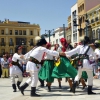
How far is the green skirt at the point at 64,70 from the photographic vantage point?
991cm

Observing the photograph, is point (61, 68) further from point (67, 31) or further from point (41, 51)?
point (67, 31)

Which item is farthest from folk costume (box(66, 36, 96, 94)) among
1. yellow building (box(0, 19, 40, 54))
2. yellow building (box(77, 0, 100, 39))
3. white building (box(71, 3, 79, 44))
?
yellow building (box(0, 19, 40, 54))

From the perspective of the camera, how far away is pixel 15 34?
98.2 metres

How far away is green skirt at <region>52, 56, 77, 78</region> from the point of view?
9.91m

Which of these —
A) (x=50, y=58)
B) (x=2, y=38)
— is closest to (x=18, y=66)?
(x=50, y=58)

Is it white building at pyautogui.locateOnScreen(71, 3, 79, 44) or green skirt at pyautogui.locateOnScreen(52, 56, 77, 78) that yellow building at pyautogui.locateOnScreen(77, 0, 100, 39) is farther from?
green skirt at pyautogui.locateOnScreen(52, 56, 77, 78)

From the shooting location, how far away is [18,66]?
11.2 m

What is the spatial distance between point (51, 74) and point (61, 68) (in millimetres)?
709

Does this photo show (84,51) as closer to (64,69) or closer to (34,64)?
(64,69)

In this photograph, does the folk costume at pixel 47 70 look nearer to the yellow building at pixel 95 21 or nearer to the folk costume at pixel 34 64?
the folk costume at pixel 34 64

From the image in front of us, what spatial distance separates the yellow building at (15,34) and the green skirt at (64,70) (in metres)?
85.4

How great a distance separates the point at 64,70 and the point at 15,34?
293ft

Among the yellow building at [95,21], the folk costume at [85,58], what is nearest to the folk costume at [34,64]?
the folk costume at [85,58]

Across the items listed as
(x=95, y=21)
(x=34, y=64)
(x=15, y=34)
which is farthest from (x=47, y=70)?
(x=15, y=34)
